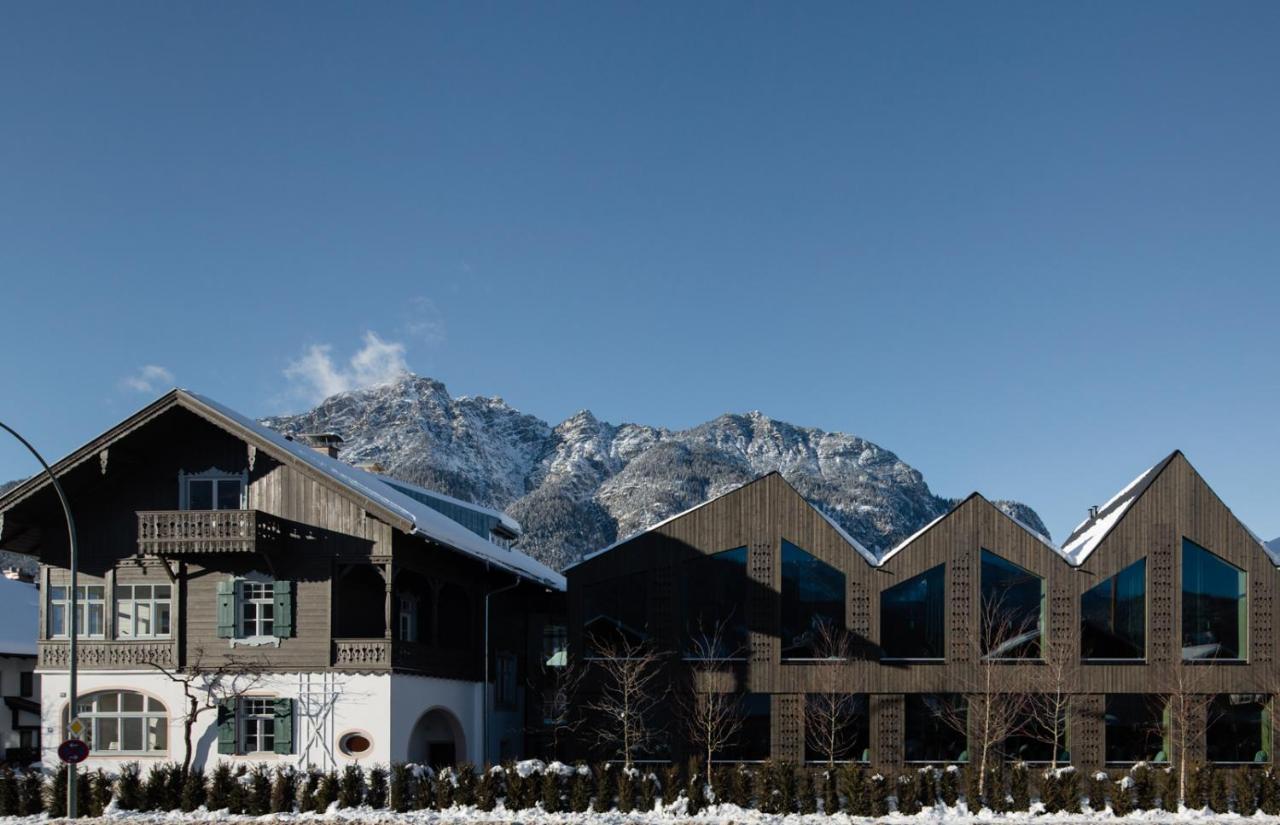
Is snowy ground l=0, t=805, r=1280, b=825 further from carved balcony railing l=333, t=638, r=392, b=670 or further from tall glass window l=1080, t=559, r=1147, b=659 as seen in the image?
tall glass window l=1080, t=559, r=1147, b=659

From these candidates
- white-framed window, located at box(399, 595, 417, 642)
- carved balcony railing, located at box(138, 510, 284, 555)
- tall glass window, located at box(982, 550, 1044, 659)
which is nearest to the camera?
carved balcony railing, located at box(138, 510, 284, 555)

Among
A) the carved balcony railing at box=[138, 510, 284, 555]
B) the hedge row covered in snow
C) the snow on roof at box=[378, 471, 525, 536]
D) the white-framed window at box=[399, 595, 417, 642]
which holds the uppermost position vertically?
the snow on roof at box=[378, 471, 525, 536]

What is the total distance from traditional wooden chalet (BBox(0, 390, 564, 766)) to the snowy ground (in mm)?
3309

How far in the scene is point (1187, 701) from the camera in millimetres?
44344

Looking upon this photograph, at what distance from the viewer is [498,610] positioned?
49438 mm

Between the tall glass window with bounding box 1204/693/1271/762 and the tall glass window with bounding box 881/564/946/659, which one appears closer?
the tall glass window with bounding box 1204/693/1271/762

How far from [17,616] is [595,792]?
1368 inches

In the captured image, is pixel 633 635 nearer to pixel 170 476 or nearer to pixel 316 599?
pixel 316 599

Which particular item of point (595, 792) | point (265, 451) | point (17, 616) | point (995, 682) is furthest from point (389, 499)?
point (17, 616)

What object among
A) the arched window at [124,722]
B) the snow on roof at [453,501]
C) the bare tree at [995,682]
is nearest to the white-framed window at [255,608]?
the arched window at [124,722]

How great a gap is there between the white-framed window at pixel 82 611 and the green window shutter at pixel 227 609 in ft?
12.8

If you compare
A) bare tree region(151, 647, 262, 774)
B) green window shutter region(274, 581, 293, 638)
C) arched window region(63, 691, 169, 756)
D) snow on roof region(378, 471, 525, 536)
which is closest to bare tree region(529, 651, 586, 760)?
green window shutter region(274, 581, 293, 638)

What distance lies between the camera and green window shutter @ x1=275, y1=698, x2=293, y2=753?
1518 inches

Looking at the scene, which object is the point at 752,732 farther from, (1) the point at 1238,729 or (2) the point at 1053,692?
(1) the point at 1238,729
